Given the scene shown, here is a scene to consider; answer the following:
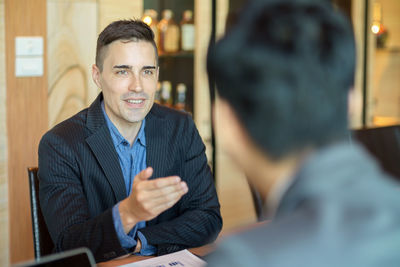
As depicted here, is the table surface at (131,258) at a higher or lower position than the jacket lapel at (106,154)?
lower

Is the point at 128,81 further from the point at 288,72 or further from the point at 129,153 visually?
the point at 288,72

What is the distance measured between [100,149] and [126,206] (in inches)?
15.3

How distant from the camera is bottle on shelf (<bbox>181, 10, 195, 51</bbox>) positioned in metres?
3.07

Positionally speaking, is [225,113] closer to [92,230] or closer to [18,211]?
[92,230]

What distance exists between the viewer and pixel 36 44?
247 cm

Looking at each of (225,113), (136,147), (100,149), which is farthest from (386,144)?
(225,113)

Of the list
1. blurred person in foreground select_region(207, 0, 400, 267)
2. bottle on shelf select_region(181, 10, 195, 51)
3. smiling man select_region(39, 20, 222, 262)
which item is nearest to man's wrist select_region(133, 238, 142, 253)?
smiling man select_region(39, 20, 222, 262)

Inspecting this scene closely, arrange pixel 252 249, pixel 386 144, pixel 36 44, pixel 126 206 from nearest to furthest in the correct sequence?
pixel 252 249 < pixel 126 206 < pixel 386 144 < pixel 36 44

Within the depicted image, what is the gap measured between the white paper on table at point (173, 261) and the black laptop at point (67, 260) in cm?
38

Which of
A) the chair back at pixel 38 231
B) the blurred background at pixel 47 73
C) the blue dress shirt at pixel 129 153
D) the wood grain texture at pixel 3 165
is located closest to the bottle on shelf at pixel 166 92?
the blurred background at pixel 47 73

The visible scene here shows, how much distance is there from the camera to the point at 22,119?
247 cm

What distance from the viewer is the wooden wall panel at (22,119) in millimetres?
2422

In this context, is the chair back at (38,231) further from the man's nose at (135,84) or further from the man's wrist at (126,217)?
the man's nose at (135,84)

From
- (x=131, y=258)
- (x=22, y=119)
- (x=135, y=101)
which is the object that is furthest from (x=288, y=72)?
(x=22, y=119)
